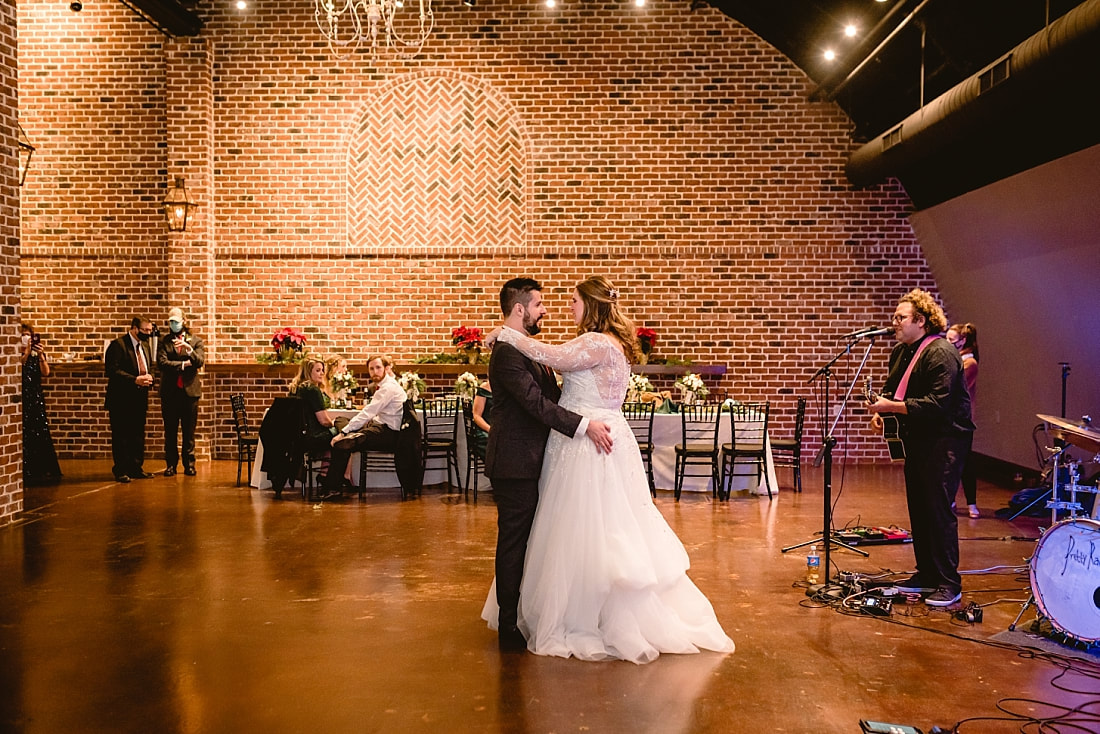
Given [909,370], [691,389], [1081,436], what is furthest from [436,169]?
[1081,436]

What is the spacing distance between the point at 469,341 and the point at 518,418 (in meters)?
6.23

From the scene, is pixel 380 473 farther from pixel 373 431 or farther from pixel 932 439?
pixel 932 439

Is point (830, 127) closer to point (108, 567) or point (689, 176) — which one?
point (689, 176)

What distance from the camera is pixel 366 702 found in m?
3.64

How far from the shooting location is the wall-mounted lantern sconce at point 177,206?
36.2 feet

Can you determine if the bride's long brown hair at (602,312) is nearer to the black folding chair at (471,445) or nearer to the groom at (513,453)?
the groom at (513,453)

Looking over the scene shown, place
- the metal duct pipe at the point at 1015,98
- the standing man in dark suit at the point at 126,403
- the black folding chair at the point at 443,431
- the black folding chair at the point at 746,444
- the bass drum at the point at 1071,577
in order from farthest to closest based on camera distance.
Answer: the standing man in dark suit at the point at 126,403, the black folding chair at the point at 443,431, the black folding chair at the point at 746,444, the metal duct pipe at the point at 1015,98, the bass drum at the point at 1071,577

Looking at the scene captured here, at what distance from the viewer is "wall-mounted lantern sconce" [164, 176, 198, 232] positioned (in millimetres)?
11031

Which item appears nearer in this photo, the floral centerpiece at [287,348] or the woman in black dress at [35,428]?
the woman in black dress at [35,428]

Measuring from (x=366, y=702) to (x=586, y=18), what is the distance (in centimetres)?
959

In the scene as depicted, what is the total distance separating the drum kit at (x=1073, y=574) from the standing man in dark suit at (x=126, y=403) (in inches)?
326

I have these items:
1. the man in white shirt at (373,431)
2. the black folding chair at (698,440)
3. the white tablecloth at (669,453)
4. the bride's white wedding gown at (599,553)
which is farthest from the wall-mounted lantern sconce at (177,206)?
the bride's white wedding gown at (599,553)

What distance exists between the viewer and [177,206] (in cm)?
1104

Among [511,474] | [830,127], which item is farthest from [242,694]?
[830,127]
